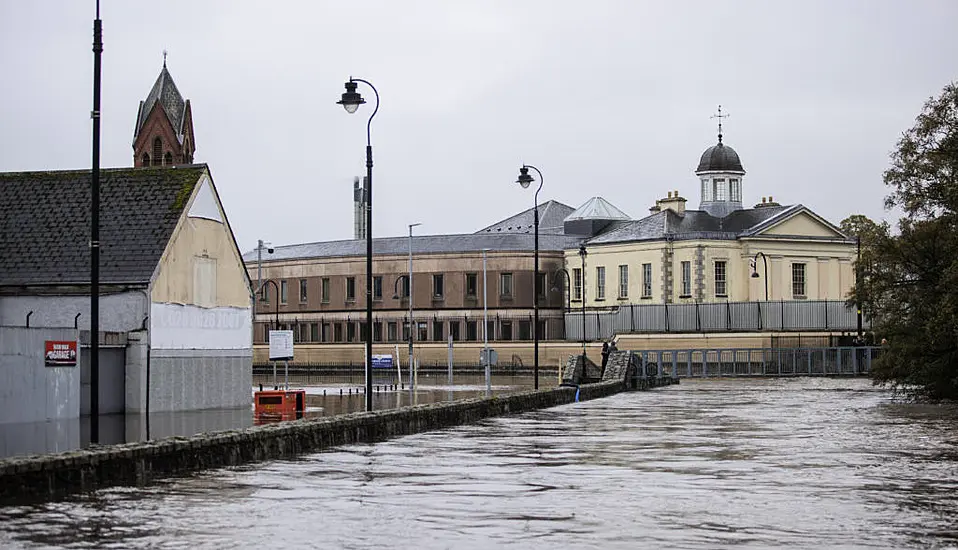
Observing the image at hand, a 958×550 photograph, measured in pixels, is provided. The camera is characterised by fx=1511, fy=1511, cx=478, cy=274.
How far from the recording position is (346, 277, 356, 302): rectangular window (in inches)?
4532

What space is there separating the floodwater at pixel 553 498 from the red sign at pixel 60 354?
8.80 meters

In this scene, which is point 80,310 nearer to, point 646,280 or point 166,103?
point 166,103

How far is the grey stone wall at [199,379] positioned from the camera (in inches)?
1506

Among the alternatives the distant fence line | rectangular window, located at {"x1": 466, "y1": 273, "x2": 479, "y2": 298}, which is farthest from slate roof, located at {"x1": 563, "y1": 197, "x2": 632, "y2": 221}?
the distant fence line

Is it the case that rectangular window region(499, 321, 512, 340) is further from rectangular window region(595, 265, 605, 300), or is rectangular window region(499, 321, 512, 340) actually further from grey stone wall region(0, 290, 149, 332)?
grey stone wall region(0, 290, 149, 332)

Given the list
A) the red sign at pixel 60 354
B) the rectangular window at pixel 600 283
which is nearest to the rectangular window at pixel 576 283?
the rectangular window at pixel 600 283

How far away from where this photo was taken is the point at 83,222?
40219 mm

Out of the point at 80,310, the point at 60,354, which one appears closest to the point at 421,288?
the point at 80,310

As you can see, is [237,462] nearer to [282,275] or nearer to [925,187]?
[925,187]

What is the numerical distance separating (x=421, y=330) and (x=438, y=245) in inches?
255

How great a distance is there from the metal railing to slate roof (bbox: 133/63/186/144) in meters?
33.2

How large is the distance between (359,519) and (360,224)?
125781mm

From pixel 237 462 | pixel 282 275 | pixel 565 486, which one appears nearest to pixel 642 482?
pixel 565 486

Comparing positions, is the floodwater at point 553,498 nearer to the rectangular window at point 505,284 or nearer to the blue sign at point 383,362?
the blue sign at point 383,362
